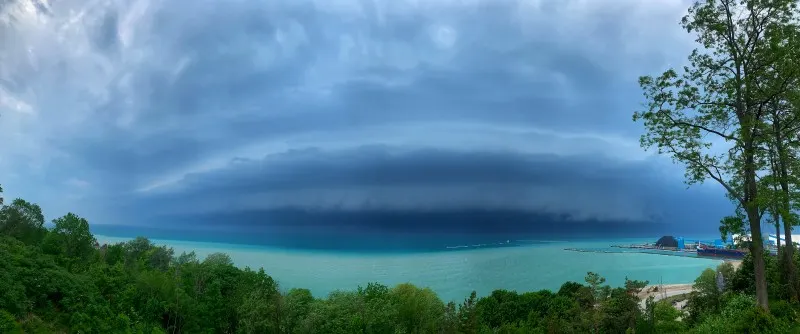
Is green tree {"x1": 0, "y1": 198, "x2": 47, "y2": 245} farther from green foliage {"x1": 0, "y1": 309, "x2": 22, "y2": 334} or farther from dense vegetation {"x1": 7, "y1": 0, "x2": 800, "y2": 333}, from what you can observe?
green foliage {"x1": 0, "y1": 309, "x2": 22, "y2": 334}

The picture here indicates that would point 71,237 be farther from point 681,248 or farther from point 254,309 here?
point 681,248

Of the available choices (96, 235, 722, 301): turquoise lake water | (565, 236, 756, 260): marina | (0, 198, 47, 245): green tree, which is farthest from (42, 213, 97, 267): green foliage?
(565, 236, 756, 260): marina

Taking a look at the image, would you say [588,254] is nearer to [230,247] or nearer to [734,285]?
[230,247]

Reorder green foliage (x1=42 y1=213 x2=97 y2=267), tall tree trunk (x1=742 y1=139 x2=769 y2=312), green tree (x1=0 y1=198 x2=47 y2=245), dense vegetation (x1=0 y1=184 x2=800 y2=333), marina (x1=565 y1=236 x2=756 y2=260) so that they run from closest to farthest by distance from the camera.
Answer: tall tree trunk (x1=742 y1=139 x2=769 y2=312) → dense vegetation (x1=0 y1=184 x2=800 y2=333) → green foliage (x1=42 y1=213 x2=97 y2=267) → green tree (x1=0 y1=198 x2=47 y2=245) → marina (x1=565 y1=236 x2=756 y2=260)

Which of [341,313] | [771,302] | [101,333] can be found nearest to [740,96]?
[771,302]

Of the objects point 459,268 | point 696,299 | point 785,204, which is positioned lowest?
point 459,268

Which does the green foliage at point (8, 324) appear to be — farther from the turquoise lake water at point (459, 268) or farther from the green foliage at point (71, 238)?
the turquoise lake water at point (459, 268)

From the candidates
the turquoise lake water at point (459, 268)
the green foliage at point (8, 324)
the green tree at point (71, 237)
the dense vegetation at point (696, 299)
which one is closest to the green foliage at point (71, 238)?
the green tree at point (71, 237)

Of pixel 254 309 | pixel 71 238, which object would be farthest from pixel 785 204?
pixel 71 238
